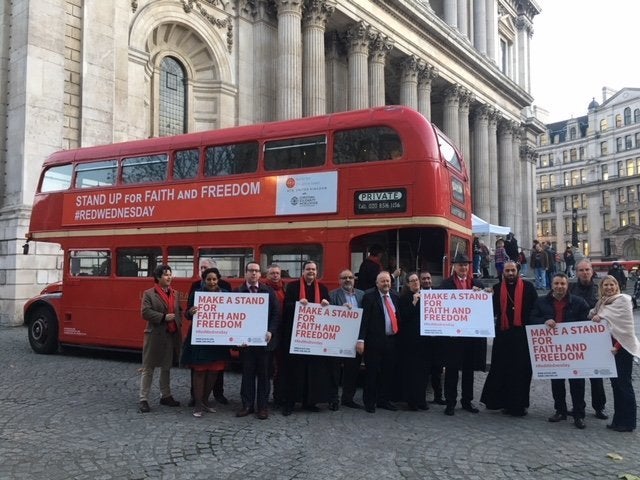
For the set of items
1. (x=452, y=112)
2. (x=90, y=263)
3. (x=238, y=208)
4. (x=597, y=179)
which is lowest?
(x=90, y=263)

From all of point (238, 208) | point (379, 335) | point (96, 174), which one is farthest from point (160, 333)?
point (96, 174)

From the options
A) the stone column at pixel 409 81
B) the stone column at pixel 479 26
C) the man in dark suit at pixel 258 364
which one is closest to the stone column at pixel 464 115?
the stone column at pixel 409 81

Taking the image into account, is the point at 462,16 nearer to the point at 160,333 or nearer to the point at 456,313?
the point at 456,313

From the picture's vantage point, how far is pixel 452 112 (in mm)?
36719

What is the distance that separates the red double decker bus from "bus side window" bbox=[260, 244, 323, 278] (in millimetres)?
23

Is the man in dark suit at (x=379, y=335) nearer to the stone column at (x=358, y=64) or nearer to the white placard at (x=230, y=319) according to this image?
the white placard at (x=230, y=319)

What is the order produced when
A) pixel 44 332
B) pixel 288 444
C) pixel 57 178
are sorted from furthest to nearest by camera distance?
1. pixel 57 178
2. pixel 44 332
3. pixel 288 444

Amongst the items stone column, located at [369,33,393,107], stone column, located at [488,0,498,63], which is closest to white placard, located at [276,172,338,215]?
stone column, located at [369,33,393,107]

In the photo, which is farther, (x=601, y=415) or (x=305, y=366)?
(x=305, y=366)

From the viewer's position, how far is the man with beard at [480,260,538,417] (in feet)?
23.5

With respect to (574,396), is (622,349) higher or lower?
higher

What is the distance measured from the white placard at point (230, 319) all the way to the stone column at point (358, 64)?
21421 millimetres

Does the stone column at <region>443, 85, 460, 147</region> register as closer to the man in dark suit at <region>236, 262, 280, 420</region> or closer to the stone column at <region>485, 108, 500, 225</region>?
the stone column at <region>485, 108, 500, 225</region>

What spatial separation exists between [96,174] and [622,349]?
10127 millimetres
